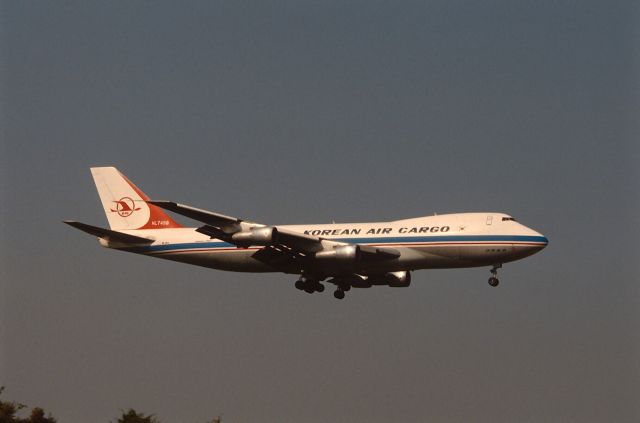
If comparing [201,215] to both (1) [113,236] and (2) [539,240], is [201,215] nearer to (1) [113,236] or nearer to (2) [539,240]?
(1) [113,236]

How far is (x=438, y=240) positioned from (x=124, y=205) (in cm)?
2323

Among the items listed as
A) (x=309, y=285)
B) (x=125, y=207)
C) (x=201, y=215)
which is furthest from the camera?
(x=125, y=207)

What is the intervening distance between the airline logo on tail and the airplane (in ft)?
8.87

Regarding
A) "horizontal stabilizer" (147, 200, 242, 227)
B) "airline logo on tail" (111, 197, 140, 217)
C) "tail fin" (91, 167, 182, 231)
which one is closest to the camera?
"horizontal stabilizer" (147, 200, 242, 227)

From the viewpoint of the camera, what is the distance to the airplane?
68.1m

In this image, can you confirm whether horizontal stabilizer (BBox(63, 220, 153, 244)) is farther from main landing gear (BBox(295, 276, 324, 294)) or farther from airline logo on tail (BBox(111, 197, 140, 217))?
main landing gear (BBox(295, 276, 324, 294))

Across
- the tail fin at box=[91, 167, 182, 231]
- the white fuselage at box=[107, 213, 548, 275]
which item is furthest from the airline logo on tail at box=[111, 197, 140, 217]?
the white fuselage at box=[107, 213, 548, 275]

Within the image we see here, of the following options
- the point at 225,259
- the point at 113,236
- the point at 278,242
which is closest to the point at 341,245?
the point at 278,242

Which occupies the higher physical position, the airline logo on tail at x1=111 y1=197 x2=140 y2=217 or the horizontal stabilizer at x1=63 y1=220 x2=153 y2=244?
the airline logo on tail at x1=111 y1=197 x2=140 y2=217

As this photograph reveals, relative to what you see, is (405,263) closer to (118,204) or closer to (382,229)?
(382,229)

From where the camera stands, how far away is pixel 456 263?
6869 centimetres

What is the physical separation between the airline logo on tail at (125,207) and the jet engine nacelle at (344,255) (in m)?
16.7

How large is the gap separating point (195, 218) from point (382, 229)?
38.2ft

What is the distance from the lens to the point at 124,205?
79562 mm
